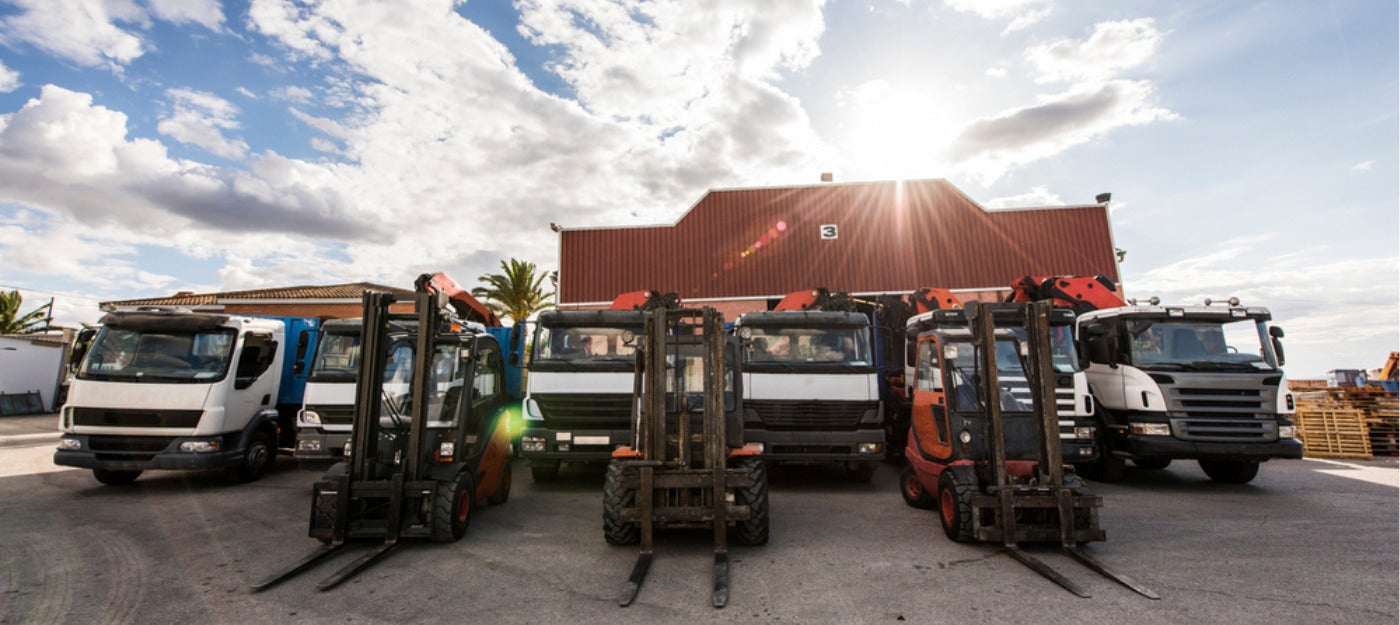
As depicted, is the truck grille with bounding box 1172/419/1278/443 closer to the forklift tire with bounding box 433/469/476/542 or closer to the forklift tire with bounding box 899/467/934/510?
the forklift tire with bounding box 899/467/934/510

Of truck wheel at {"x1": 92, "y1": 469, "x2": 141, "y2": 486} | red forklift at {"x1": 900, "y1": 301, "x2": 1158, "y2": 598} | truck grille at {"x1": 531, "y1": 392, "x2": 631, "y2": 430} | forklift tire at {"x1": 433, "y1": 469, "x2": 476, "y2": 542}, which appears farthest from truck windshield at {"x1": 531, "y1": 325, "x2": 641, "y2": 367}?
truck wheel at {"x1": 92, "y1": 469, "x2": 141, "y2": 486}

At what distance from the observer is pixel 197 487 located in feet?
30.8

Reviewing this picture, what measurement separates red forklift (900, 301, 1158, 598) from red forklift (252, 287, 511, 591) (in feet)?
17.2

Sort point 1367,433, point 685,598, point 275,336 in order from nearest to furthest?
point 685,598 < point 275,336 < point 1367,433

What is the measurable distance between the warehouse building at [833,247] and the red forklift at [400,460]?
56.0 feet

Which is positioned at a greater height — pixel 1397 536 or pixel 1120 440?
pixel 1120 440

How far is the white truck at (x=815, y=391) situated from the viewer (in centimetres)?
876

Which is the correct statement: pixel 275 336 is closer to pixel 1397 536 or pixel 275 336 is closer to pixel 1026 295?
pixel 1026 295

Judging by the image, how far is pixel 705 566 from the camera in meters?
5.51

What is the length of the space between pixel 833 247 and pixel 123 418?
2118 cm

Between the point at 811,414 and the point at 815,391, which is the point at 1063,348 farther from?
the point at 811,414

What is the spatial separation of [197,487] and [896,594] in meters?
10.4

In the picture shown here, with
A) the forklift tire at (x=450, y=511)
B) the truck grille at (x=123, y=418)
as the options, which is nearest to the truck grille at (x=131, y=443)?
the truck grille at (x=123, y=418)

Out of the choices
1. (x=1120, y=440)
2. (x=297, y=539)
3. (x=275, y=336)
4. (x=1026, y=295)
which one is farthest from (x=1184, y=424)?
(x=275, y=336)
